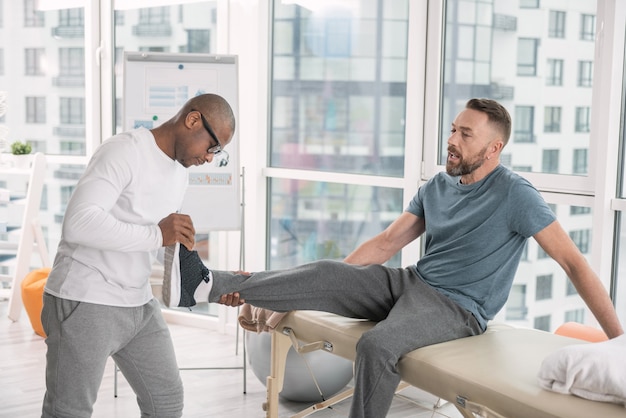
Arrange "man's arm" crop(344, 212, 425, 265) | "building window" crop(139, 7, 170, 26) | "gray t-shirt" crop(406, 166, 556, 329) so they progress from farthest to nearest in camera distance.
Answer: "building window" crop(139, 7, 170, 26) < "man's arm" crop(344, 212, 425, 265) < "gray t-shirt" crop(406, 166, 556, 329)

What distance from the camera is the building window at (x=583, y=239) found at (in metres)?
3.13

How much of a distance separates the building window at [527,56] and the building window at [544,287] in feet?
2.67

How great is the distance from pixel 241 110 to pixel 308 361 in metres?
1.61

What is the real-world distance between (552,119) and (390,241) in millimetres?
849

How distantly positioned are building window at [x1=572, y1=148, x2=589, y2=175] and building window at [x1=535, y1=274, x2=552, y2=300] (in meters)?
0.45

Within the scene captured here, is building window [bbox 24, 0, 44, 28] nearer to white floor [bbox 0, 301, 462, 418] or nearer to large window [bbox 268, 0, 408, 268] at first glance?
large window [bbox 268, 0, 408, 268]

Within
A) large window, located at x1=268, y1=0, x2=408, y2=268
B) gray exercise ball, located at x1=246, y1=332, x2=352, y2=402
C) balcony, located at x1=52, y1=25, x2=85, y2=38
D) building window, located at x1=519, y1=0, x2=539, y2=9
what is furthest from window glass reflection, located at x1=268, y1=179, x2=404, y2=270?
balcony, located at x1=52, y1=25, x2=85, y2=38

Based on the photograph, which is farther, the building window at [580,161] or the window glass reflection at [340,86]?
the window glass reflection at [340,86]

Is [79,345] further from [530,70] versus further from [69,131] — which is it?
[69,131]

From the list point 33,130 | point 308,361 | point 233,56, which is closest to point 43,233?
point 33,130

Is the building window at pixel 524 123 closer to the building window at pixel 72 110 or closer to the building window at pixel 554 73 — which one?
the building window at pixel 554 73

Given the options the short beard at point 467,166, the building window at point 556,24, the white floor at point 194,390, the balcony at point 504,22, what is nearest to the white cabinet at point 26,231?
the white floor at point 194,390

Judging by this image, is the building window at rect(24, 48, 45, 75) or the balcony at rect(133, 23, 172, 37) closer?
the balcony at rect(133, 23, 172, 37)

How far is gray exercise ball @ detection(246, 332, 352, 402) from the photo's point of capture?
126 inches
